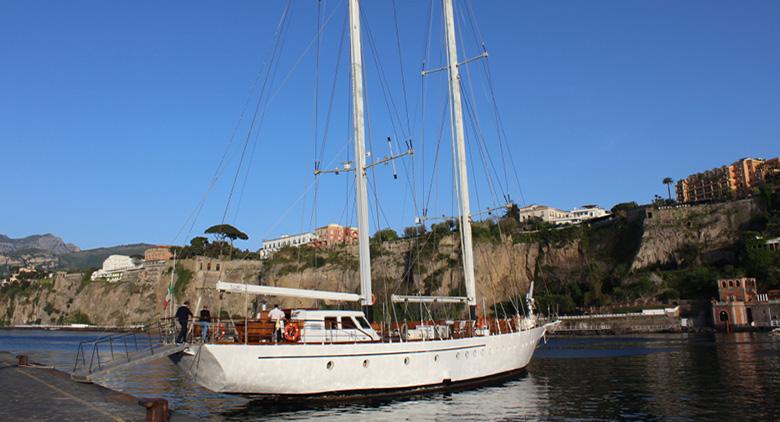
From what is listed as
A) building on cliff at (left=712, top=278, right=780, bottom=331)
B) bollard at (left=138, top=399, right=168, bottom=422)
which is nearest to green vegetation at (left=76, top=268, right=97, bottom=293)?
building on cliff at (left=712, top=278, right=780, bottom=331)

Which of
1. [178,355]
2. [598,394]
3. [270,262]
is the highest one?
[270,262]

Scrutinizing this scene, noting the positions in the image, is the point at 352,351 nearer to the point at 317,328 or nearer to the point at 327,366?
the point at 327,366

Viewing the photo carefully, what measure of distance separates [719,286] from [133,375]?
2843 inches

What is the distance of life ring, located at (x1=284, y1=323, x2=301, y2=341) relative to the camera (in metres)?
20.4

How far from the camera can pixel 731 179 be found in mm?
150625

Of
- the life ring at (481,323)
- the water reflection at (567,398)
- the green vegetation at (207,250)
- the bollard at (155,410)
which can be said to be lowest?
the water reflection at (567,398)

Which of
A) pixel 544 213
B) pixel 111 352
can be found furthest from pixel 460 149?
pixel 544 213

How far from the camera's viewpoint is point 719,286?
76688 mm

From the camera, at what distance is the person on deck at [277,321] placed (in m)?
20.6

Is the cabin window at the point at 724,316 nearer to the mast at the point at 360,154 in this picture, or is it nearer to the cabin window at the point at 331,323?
the mast at the point at 360,154

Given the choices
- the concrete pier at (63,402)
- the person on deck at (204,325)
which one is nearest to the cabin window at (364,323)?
the person on deck at (204,325)

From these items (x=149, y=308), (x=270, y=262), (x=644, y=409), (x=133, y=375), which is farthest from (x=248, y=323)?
(x=149, y=308)

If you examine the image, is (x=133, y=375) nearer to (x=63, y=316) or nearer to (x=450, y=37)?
(x=450, y=37)

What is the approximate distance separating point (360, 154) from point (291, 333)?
8.37 meters
